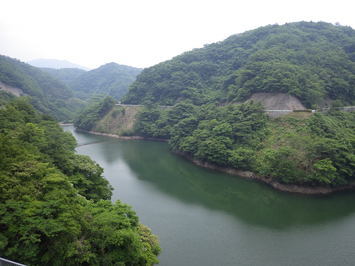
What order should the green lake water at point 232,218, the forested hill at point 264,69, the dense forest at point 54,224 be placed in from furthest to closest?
the forested hill at point 264,69, the green lake water at point 232,218, the dense forest at point 54,224

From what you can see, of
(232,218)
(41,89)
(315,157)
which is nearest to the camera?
(232,218)

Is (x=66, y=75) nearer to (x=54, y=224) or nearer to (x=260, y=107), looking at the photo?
(x=260, y=107)

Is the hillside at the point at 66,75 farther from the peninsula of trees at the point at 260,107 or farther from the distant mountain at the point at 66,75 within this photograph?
the peninsula of trees at the point at 260,107

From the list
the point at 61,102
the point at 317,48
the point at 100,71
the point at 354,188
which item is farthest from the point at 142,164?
the point at 100,71

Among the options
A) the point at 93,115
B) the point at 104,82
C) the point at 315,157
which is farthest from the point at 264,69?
the point at 104,82

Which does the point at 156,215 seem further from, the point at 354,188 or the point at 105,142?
the point at 105,142

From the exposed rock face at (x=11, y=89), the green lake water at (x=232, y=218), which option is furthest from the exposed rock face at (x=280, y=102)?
the exposed rock face at (x=11, y=89)

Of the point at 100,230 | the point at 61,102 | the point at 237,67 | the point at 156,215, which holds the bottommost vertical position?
the point at 156,215
